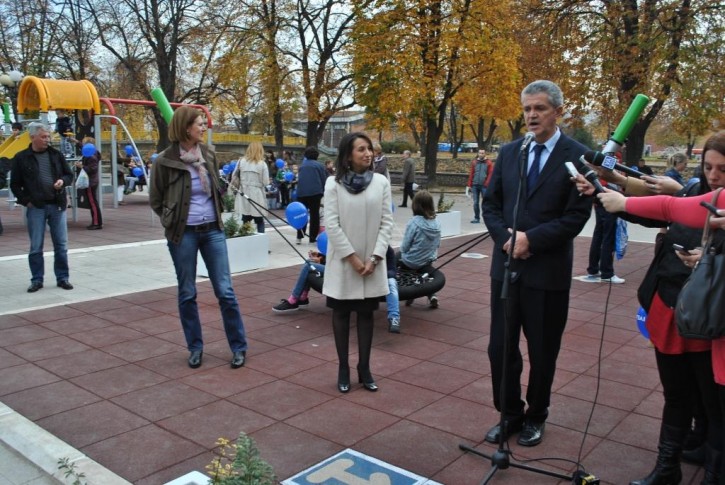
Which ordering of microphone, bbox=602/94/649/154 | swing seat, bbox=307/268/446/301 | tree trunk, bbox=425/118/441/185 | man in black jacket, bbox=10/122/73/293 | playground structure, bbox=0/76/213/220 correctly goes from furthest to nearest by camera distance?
tree trunk, bbox=425/118/441/185, playground structure, bbox=0/76/213/220, man in black jacket, bbox=10/122/73/293, swing seat, bbox=307/268/446/301, microphone, bbox=602/94/649/154

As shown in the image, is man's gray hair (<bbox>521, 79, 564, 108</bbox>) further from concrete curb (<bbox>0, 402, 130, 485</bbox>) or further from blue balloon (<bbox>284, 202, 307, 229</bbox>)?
blue balloon (<bbox>284, 202, 307, 229</bbox>)

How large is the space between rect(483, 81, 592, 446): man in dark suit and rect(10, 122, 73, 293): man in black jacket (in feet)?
18.0

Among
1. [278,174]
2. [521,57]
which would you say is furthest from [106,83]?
[521,57]

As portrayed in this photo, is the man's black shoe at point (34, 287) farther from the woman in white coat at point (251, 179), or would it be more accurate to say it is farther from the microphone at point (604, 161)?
the microphone at point (604, 161)

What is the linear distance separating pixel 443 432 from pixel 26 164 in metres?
5.76

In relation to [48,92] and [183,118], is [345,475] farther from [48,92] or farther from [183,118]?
[48,92]

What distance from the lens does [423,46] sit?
22.0 meters

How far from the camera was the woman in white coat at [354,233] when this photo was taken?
429 cm

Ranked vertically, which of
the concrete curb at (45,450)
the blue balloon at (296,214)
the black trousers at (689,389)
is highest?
the blue balloon at (296,214)

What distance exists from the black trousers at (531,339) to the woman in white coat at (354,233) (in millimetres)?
964

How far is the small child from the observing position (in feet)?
21.3

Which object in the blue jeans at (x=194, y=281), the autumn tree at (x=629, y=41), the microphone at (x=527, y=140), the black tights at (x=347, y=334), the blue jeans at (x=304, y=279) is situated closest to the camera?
the microphone at (x=527, y=140)

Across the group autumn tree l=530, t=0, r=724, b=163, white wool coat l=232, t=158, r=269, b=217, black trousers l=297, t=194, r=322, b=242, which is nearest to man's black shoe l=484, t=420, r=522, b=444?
white wool coat l=232, t=158, r=269, b=217

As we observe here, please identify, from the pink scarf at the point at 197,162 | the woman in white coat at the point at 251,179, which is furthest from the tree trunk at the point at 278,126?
the pink scarf at the point at 197,162
